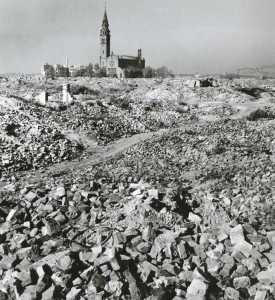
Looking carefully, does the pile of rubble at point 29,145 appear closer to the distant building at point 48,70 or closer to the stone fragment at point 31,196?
the stone fragment at point 31,196

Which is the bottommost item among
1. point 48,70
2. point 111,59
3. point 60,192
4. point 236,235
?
point 236,235

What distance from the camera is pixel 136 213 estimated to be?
9594 millimetres

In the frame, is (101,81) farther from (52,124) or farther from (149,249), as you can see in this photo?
(149,249)

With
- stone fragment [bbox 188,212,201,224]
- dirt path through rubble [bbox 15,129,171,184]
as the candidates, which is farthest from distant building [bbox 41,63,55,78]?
stone fragment [bbox 188,212,201,224]

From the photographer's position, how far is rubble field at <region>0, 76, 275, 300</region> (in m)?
7.35

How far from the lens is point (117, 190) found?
1140 cm

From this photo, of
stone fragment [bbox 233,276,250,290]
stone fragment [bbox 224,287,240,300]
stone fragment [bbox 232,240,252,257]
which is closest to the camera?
stone fragment [bbox 224,287,240,300]

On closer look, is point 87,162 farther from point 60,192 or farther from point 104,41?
point 104,41

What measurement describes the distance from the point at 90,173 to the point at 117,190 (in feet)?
8.98

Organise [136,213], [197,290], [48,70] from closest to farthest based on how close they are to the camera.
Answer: [197,290]
[136,213]
[48,70]

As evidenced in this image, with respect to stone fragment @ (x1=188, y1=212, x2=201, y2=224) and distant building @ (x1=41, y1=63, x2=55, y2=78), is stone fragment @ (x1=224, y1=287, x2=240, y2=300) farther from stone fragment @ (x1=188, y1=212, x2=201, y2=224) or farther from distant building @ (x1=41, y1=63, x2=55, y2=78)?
distant building @ (x1=41, y1=63, x2=55, y2=78)

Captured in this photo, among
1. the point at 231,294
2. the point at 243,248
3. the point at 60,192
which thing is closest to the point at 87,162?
the point at 60,192

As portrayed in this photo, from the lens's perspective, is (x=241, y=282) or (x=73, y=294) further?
(x=241, y=282)

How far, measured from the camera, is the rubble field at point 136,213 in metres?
7.35
